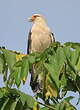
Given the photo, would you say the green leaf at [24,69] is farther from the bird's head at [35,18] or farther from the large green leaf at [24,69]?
the bird's head at [35,18]

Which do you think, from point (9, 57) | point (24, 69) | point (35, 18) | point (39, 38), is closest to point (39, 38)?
point (39, 38)

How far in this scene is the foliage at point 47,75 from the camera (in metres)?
3.66

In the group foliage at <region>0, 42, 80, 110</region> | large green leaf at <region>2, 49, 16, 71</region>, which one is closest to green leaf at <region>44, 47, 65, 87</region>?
foliage at <region>0, 42, 80, 110</region>

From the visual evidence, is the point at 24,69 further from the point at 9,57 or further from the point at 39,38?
the point at 39,38

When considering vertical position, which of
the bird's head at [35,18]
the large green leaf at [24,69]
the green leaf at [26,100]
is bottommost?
the bird's head at [35,18]

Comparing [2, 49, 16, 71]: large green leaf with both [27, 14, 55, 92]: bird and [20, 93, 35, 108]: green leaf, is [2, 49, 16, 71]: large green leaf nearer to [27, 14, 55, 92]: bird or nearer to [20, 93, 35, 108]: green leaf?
[20, 93, 35, 108]: green leaf

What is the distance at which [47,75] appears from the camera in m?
3.83

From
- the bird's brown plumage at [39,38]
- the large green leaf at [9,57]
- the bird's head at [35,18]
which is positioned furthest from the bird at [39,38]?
the large green leaf at [9,57]

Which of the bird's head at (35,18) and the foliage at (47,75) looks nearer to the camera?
the foliage at (47,75)

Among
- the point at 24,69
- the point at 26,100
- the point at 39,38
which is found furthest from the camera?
the point at 39,38

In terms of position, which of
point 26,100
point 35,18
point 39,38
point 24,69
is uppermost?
point 24,69

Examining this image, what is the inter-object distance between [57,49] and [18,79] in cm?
48

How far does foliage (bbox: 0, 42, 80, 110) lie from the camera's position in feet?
12.0

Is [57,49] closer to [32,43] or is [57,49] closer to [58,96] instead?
[58,96]
